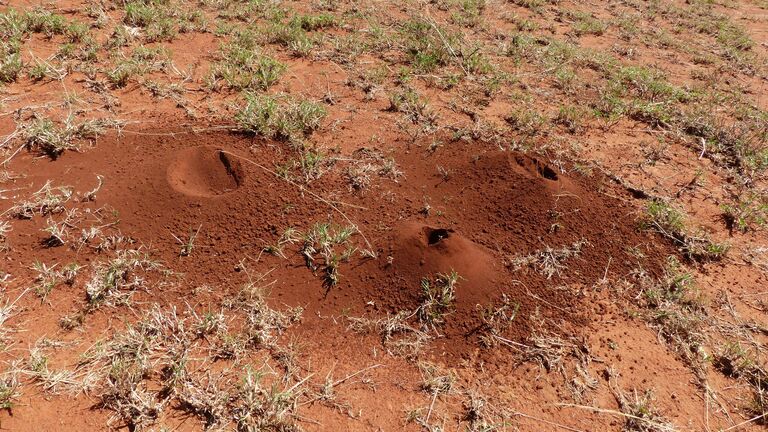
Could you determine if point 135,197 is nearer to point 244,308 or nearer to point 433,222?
point 244,308

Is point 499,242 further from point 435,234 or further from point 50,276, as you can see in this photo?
point 50,276

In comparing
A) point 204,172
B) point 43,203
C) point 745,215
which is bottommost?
point 43,203

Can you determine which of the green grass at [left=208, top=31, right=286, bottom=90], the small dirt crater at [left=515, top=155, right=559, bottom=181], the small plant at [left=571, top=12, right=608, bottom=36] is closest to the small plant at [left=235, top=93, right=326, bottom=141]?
the green grass at [left=208, top=31, right=286, bottom=90]

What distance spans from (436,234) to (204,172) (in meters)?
1.61

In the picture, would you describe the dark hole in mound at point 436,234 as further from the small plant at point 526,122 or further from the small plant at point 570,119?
the small plant at point 570,119

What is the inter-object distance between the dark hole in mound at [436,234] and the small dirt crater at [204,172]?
128 centimetres

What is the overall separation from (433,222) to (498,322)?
31.0 inches

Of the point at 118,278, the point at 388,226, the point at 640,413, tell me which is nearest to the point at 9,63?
the point at 118,278

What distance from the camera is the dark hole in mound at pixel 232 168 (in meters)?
3.15

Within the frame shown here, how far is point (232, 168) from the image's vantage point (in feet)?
10.5

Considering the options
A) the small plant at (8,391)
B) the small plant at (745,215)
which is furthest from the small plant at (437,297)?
the small plant at (745,215)

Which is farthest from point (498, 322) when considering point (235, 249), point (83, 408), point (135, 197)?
point (135, 197)

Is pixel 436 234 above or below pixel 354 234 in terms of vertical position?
above

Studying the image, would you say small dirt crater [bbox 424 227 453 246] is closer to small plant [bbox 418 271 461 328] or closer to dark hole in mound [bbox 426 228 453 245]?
dark hole in mound [bbox 426 228 453 245]
